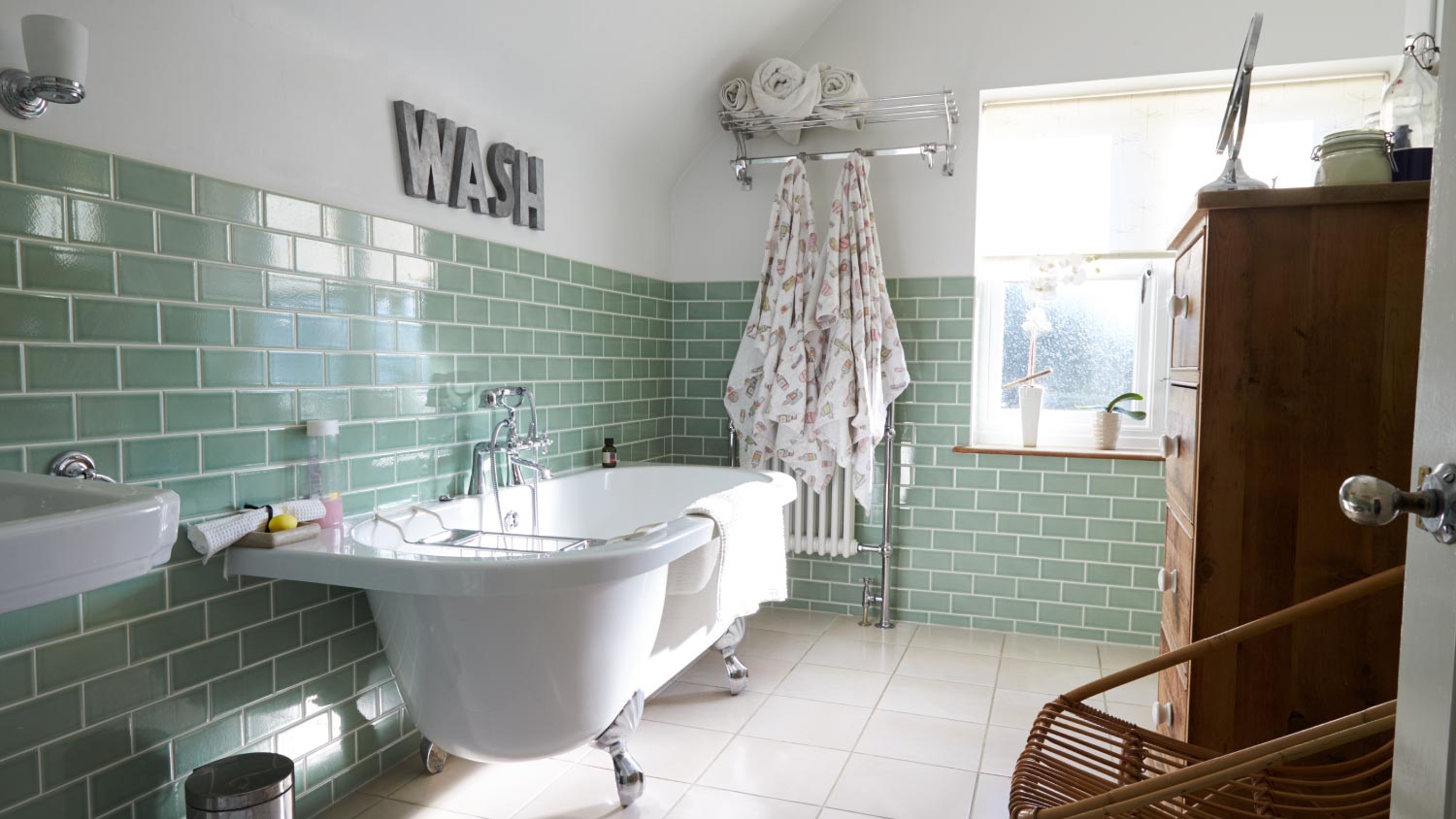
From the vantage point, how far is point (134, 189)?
5.56 ft

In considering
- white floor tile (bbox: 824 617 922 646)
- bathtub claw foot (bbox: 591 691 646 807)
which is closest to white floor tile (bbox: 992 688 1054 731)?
white floor tile (bbox: 824 617 922 646)

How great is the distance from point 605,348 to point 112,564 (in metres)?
2.43

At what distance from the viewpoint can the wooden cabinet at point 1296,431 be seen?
153 cm

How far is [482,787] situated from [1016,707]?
1.70m

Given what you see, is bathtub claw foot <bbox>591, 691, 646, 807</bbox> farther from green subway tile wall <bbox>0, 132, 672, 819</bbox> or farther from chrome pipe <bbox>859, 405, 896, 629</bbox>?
chrome pipe <bbox>859, 405, 896, 629</bbox>

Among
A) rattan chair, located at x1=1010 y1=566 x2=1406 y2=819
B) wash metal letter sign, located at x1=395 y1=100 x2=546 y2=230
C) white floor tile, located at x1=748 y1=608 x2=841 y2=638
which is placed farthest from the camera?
white floor tile, located at x1=748 y1=608 x2=841 y2=638

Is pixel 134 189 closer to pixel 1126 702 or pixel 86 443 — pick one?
pixel 86 443

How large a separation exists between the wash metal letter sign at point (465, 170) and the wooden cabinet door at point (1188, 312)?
194 cm

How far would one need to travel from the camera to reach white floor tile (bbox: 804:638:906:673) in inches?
129

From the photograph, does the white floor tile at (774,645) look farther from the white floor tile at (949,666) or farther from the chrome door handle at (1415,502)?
the chrome door handle at (1415,502)

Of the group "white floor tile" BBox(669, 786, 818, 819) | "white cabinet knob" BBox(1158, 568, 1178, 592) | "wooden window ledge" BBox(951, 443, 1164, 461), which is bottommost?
"white floor tile" BBox(669, 786, 818, 819)

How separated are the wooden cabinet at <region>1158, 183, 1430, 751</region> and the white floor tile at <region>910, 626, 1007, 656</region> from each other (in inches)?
70.6

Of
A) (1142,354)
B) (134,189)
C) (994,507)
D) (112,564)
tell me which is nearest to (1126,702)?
(994,507)

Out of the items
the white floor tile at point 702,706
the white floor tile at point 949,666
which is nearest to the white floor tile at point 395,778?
the white floor tile at point 702,706
